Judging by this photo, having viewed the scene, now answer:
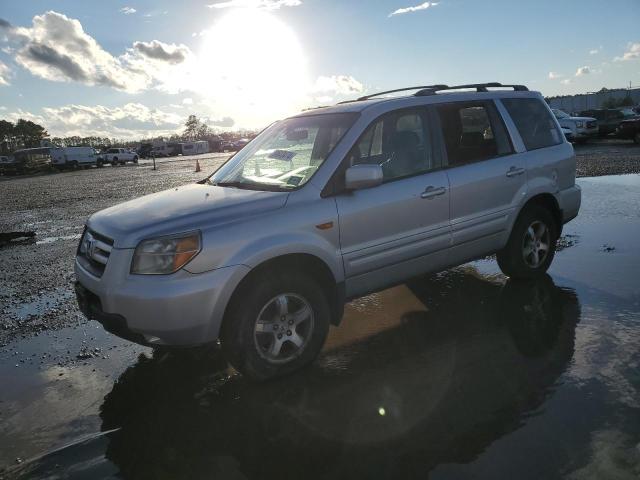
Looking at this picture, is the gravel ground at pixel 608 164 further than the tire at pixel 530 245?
Yes

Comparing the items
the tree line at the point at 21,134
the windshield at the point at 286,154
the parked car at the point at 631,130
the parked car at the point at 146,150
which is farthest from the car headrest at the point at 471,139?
the tree line at the point at 21,134

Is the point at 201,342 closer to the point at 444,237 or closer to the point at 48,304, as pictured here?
the point at 444,237

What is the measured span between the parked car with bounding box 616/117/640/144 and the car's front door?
2279 cm

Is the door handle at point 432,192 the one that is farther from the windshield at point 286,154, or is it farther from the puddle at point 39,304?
the puddle at point 39,304

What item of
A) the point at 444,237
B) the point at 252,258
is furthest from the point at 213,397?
the point at 444,237

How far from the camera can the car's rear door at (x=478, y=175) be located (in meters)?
4.43

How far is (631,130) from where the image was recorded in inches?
899

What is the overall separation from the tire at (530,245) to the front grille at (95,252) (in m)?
3.66

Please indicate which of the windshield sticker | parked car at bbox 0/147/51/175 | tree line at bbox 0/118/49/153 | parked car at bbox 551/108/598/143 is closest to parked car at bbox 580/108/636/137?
parked car at bbox 551/108/598/143

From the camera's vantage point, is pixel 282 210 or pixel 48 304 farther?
pixel 48 304

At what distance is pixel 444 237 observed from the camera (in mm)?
4332

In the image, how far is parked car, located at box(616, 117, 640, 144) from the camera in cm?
2262

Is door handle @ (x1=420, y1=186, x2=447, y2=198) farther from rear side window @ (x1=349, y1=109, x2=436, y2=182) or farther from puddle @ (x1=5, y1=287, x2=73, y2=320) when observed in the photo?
puddle @ (x1=5, y1=287, x2=73, y2=320)

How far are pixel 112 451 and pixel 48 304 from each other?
126 inches
